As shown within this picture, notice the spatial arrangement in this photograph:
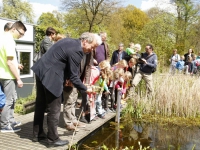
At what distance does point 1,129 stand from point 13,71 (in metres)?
1.05

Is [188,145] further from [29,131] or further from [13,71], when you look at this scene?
[13,71]

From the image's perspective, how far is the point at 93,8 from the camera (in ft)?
87.4

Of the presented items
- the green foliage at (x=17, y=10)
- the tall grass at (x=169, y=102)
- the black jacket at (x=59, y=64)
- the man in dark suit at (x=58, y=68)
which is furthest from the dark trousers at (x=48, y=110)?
the green foliage at (x=17, y=10)

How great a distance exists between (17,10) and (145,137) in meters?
38.3

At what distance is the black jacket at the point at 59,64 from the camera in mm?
3545

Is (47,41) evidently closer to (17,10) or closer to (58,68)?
(58,68)

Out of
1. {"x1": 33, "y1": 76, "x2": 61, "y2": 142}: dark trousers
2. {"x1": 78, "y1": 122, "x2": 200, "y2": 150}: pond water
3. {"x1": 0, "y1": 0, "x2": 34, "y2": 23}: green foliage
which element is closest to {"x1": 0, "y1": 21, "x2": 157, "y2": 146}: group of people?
{"x1": 33, "y1": 76, "x2": 61, "y2": 142}: dark trousers

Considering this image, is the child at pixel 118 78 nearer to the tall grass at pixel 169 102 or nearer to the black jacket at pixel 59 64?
the tall grass at pixel 169 102

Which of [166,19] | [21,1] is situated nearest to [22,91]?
[166,19]

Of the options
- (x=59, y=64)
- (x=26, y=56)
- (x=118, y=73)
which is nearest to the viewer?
(x=59, y=64)

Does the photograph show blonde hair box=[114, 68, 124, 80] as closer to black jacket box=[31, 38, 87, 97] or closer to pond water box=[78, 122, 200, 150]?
pond water box=[78, 122, 200, 150]

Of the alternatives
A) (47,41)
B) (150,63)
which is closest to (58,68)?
(47,41)

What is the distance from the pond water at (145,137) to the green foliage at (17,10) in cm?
3661

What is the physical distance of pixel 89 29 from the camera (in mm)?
26516
